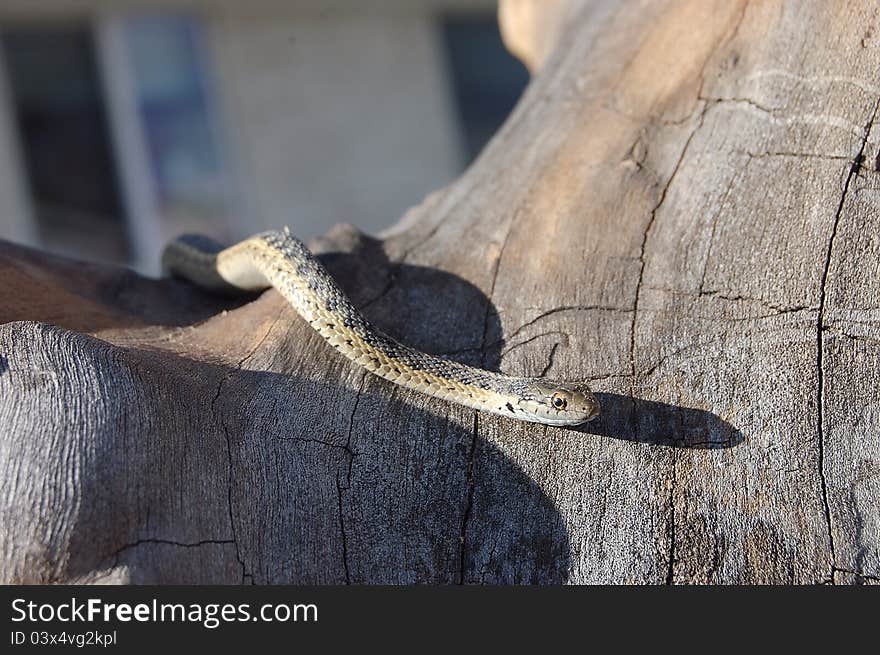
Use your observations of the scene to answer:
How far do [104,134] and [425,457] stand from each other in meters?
8.24

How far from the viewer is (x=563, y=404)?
3277 mm

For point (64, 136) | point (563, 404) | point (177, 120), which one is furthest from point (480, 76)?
point (563, 404)

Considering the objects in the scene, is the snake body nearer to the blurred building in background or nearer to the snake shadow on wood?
the snake shadow on wood

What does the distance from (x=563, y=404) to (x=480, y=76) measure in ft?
32.2

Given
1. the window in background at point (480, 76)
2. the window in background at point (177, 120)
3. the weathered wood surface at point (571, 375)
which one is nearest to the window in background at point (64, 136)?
the window in background at point (177, 120)

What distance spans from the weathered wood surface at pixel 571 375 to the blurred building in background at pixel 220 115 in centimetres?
640

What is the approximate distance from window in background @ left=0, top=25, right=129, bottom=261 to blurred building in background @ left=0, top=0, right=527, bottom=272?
1 cm

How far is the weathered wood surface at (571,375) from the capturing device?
9.53 feet

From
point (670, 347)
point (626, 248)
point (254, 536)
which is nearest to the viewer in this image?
point (254, 536)

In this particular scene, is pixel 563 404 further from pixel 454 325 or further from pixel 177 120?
pixel 177 120

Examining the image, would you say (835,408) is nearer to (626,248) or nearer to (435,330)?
(626,248)

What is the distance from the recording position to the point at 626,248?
12.2 ft

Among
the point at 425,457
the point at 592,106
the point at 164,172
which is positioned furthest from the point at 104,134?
the point at 425,457

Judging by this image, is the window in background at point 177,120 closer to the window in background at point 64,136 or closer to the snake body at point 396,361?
the window in background at point 64,136
